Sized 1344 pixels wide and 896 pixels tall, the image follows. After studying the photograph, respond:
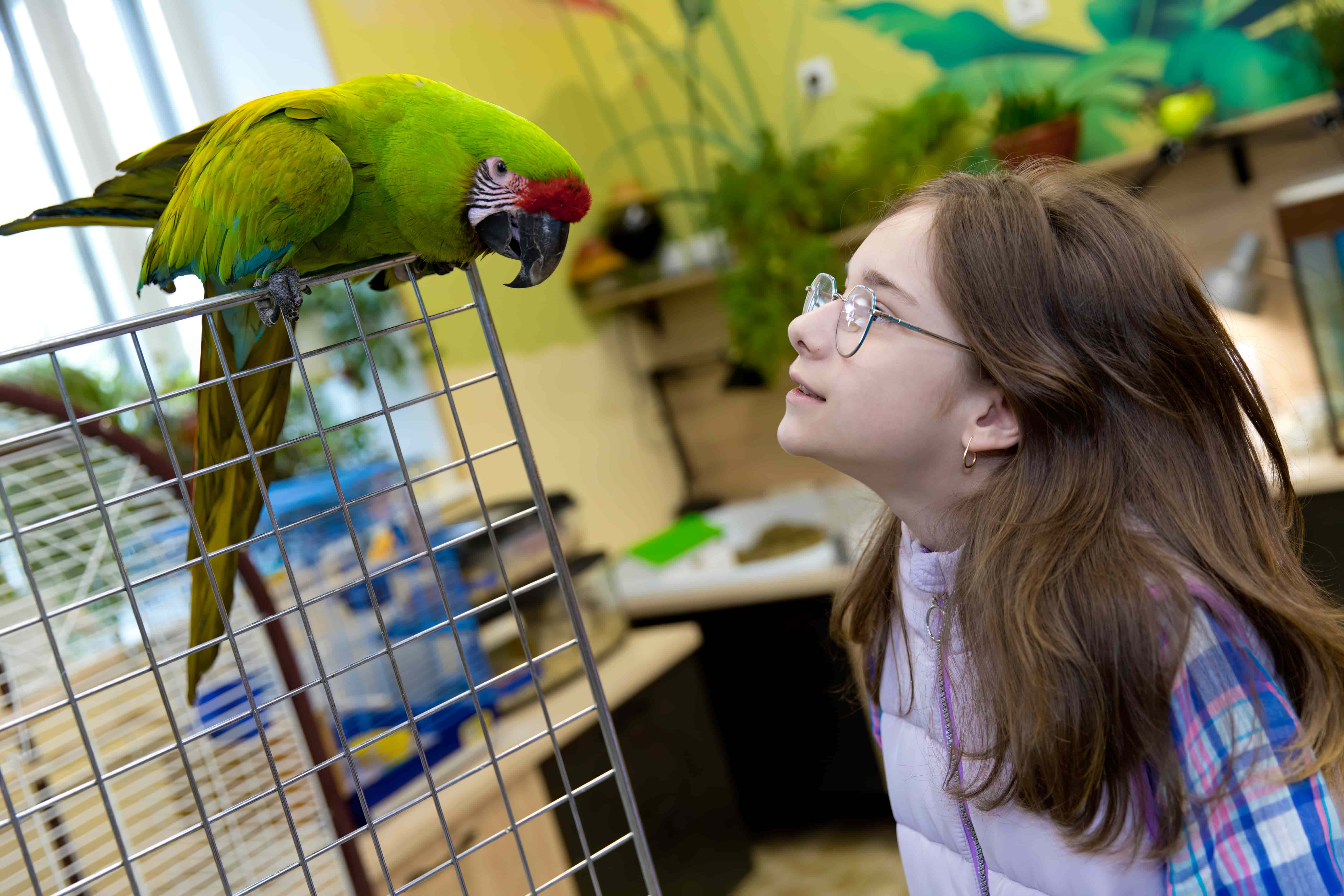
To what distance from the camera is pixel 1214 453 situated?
667 mm

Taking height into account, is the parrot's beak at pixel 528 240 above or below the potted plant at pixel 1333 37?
below

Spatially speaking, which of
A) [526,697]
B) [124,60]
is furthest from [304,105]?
[124,60]

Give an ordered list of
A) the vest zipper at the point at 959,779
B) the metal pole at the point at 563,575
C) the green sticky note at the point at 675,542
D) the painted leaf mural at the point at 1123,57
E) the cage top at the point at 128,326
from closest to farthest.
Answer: the cage top at the point at 128,326, the metal pole at the point at 563,575, the vest zipper at the point at 959,779, the painted leaf mural at the point at 1123,57, the green sticky note at the point at 675,542

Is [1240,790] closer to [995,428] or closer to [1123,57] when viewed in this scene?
[995,428]

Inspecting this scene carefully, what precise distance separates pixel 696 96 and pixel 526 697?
66.0 inches

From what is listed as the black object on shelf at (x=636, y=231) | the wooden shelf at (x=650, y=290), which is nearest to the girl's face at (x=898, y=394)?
the wooden shelf at (x=650, y=290)

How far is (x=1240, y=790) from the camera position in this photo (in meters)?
0.55

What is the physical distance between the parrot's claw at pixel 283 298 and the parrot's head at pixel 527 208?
18 centimetres

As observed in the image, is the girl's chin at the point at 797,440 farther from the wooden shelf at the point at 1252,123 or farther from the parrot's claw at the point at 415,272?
the wooden shelf at the point at 1252,123

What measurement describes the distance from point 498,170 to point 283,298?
25 centimetres

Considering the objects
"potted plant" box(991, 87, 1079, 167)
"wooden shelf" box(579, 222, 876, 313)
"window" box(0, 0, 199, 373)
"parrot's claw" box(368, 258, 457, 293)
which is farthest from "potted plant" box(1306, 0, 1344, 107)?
"window" box(0, 0, 199, 373)

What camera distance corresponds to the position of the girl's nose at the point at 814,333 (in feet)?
2.32

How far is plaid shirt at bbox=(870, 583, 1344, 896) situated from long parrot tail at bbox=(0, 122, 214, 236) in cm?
74

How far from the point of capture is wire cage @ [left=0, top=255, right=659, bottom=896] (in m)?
0.48
